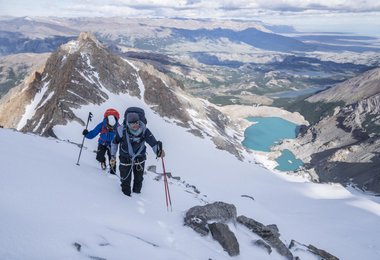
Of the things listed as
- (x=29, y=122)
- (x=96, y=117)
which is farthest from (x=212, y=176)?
(x=29, y=122)

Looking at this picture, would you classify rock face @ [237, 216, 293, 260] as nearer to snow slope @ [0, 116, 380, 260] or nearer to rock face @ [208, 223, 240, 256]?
snow slope @ [0, 116, 380, 260]

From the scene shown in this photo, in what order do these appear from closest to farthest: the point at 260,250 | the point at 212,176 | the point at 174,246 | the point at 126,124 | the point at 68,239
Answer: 1. the point at 68,239
2. the point at 174,246
3. the point at 126,124
4. the point at 260,250
5. the point at 212,176

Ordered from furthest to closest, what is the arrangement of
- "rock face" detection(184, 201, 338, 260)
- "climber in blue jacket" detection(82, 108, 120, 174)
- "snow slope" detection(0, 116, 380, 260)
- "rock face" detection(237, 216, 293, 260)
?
"climber in blue jacket" detection(82, 108, 120, 174) → "rock face" detection(237, 216, 293, 260) → "rock face" detection(184, 201, 338, 260) → "snow slope" detection(0, 116, 380, 260)

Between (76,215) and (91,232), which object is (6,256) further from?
(76,215)

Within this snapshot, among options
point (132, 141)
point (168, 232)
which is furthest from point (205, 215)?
point (132, 141)

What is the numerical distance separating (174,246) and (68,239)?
376 cm

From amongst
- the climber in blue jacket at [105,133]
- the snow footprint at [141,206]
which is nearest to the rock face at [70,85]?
the climber in blue jacket at [105,133]

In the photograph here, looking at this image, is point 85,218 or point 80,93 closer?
point 85,218

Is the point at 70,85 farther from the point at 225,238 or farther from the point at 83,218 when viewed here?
the point at 83,218

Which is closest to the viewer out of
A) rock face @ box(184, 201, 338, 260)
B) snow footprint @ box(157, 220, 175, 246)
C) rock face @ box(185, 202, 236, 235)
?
snow footprint @ box(157, 220, 175, 246)

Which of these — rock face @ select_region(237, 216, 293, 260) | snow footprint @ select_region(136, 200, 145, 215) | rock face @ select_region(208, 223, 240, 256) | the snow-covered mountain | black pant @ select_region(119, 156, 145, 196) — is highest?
black pant @ select_region(119, 156, 145, 196)

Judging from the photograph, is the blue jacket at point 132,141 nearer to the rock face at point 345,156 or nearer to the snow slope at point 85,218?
the snow slope at point 85,218

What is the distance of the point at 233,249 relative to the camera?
45.4 feet

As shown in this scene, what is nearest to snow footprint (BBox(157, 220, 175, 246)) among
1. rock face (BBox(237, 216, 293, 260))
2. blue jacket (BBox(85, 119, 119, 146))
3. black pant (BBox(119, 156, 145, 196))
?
black pant (BBox(119, 156, 145, 196))
